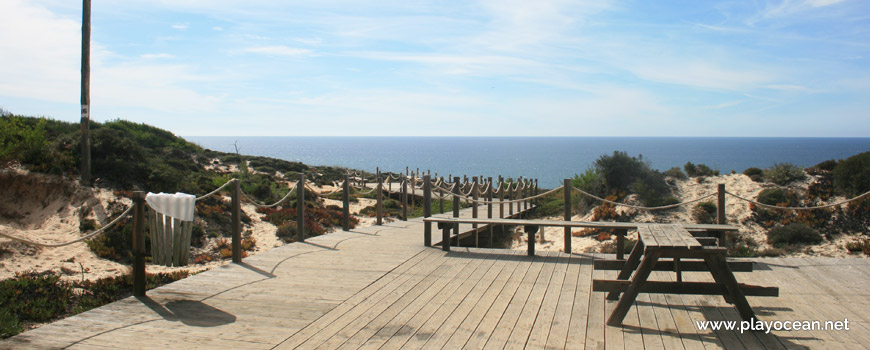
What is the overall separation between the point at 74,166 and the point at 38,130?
1.10 metres

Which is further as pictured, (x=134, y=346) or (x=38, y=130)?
(x=38, y=130)

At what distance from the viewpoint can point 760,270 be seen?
652 cm

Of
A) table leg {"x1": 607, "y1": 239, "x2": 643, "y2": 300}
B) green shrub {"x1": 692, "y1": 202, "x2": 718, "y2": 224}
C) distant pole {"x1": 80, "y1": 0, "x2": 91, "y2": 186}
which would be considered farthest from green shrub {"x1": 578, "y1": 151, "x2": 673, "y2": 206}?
distant pole {"x1": 80, "y1": 0, "x2": 91, "y2": 186}

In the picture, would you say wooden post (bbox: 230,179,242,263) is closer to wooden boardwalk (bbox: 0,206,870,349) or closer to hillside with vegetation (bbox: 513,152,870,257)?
wooden boardwalk (bbox: 0,206,870,349)

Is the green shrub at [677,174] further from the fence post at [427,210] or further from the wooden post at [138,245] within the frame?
the wooden post at [138,245]

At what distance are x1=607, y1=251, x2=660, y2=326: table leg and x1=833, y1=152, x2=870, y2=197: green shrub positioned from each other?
16057mm

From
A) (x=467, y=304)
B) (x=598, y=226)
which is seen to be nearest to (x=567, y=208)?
(x=598, y=226)

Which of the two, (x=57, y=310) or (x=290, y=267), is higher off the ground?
(x=290, y=267)

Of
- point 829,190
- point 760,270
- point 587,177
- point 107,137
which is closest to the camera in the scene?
point 760,270

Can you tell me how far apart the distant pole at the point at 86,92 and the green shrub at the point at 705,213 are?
17.6 metres

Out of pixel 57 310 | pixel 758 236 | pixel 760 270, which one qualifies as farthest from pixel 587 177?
pixel 57 310

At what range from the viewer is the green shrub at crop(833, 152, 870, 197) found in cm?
1631

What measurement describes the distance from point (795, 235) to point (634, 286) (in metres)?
13.8

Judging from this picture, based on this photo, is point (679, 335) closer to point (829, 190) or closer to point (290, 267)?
point (290, 267)
